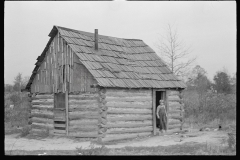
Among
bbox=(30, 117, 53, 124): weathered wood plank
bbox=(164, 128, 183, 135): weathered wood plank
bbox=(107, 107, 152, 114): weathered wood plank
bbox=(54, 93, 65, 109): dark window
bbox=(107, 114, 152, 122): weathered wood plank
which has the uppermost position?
bbox=(54, 93, 65, 109): dark window

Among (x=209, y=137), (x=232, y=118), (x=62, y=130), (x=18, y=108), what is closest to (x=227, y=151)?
(x=209, y=137)

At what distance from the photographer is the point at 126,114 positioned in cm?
1591

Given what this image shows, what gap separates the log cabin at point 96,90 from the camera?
15.2 m

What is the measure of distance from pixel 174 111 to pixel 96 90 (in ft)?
17.9

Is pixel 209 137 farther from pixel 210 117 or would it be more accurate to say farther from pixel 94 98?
pixel 210 117

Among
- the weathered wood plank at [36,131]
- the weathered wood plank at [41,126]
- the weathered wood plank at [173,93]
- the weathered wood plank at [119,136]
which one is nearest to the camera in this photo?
the weathered wood plank at [119,136]

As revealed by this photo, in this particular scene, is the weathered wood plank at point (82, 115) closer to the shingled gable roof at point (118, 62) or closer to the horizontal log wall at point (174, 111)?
the shingled gable roof at point (118, 62)

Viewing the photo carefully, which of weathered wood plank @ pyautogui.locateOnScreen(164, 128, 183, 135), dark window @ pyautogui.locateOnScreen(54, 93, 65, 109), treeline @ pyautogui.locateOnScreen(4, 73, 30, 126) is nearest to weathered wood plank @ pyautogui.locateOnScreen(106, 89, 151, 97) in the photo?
weathered wood plank @ pyautogui.locateOnScreen(164, 128, 183, 135)

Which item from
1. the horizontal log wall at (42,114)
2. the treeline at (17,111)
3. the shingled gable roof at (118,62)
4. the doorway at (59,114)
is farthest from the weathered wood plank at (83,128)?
the treeline at (17,111)

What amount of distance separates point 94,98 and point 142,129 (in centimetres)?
314

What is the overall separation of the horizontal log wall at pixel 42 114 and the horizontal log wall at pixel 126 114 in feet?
12.0

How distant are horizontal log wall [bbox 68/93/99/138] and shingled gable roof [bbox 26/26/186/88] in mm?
1327

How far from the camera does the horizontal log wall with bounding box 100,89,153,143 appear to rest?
15070 millimetres

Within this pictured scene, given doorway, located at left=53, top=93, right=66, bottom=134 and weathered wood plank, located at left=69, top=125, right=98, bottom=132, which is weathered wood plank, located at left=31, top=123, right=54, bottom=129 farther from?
weathered wood plank, located at left=69, top=125, right=98, bottom=132
